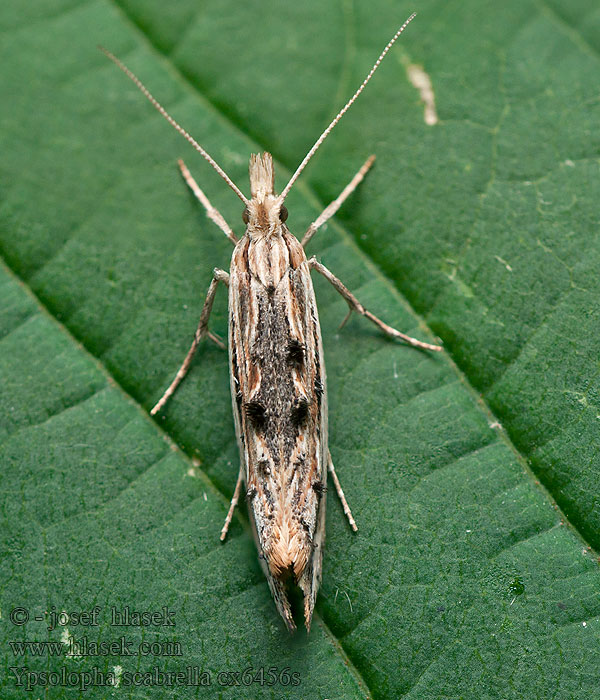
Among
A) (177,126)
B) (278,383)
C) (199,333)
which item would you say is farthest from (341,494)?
(177,126)

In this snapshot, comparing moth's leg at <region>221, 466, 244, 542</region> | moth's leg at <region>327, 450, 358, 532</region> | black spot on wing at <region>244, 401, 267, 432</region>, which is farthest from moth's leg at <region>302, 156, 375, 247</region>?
moth's leg at <region>221, 466, 244, 542</region>

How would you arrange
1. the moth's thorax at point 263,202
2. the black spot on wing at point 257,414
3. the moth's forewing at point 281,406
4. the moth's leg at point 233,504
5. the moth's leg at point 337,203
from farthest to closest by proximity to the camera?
1. the moth's leg at point 337,203
2. the moth's thorax at point 263,202
3. the moth's leg at point 233,504
4. the black spot on wing at point 257,414
5. the moth's forewing at point 281,406

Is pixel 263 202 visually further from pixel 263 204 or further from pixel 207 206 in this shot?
pixel 207 206

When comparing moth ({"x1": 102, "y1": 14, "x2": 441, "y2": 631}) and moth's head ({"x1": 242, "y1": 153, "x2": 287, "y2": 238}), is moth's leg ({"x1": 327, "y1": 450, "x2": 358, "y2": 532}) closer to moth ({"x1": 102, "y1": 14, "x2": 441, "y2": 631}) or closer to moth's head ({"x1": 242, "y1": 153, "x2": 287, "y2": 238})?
moth ({"x1": 102, "y1": 14, "x2": 441, "y2": 631})

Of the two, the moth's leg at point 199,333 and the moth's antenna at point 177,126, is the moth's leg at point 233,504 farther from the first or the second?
the moth's antenna at point 177,126

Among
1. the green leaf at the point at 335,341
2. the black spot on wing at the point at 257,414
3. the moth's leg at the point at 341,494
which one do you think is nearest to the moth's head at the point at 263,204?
the green leaf at the point at 335,341

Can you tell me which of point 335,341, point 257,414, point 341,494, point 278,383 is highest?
point 335,341
